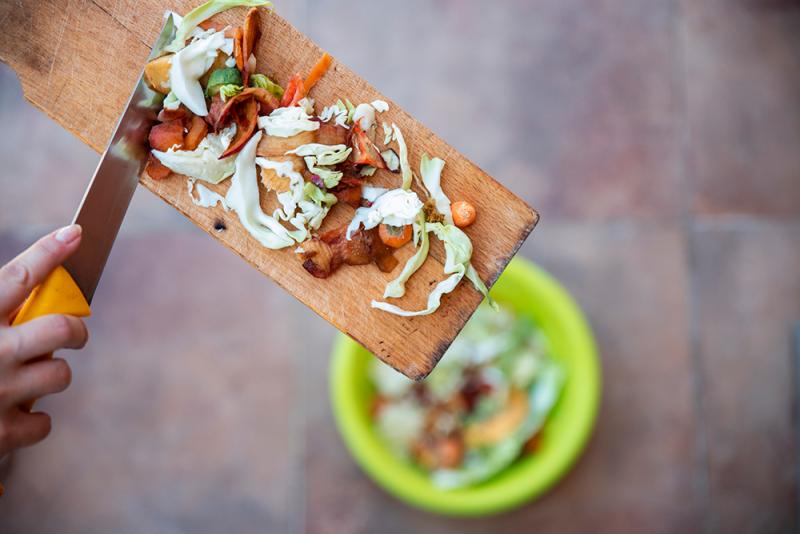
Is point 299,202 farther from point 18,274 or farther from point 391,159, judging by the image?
point 18,274

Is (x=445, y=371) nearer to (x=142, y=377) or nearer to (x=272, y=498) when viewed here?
(x=272, y=498)

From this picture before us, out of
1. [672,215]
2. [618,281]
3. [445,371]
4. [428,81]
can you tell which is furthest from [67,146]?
[672,215]

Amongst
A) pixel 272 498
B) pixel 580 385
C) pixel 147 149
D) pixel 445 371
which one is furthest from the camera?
pixel 272 498

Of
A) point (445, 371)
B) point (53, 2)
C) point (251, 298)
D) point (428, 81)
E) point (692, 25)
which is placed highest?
point (692, 25)

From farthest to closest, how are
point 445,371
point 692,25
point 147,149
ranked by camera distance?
point 692,25 < point 445,371 < point 147,149

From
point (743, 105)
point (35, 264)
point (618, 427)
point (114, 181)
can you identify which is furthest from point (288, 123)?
point (743, 105)

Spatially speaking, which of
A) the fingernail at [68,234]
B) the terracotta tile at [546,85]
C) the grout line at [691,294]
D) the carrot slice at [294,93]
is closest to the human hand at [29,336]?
the fingernail at [68,234]

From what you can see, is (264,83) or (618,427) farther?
(618,427)
